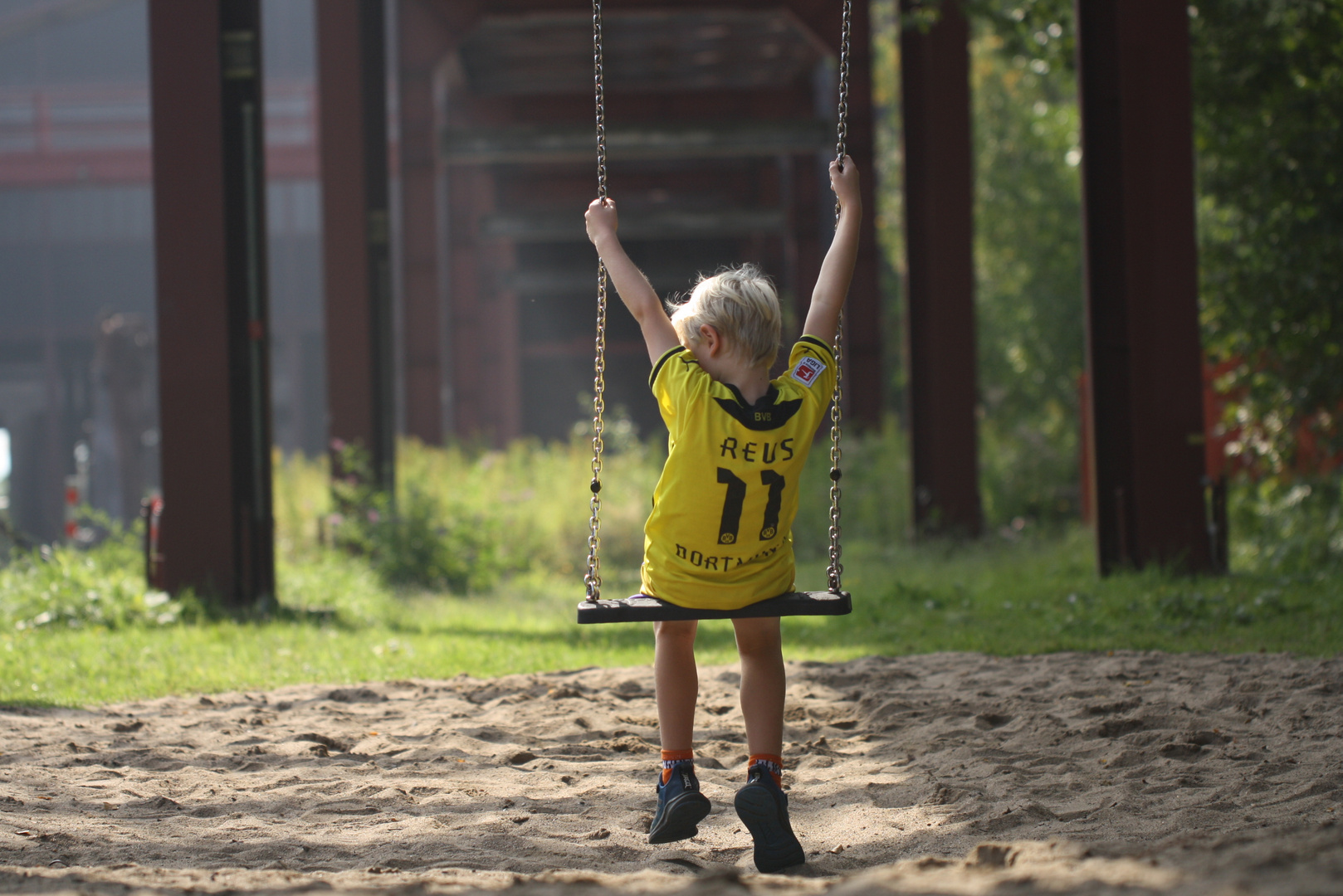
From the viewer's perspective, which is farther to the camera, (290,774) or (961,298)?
(961,298)

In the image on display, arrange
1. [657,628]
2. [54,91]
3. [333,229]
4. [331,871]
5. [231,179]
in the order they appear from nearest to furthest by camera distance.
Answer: [331,871] < [657,628] < [231,179] < [333,229] < [54,91]

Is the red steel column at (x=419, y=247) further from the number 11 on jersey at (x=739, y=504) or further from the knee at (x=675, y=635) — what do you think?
the number 11 on jersey at (x=739, y=504)

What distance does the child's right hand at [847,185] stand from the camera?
3.85 metres

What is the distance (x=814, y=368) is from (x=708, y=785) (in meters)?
1.52

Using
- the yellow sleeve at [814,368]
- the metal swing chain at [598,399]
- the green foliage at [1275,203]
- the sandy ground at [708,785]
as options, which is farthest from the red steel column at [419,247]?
the yellow sleeve at [814,368]

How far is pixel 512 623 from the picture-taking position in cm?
845

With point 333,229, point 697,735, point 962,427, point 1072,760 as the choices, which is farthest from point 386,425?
point 1072,760

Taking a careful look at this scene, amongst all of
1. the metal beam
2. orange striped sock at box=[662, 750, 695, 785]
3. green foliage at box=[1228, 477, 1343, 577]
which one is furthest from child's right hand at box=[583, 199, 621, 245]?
the metal beam

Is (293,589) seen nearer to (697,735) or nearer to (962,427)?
(697,735)

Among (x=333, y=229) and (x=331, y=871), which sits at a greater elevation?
(x=333, y=229)

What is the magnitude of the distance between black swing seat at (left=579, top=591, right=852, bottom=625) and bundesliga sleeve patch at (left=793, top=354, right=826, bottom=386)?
572 millimetres

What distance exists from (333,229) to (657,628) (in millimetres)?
9629

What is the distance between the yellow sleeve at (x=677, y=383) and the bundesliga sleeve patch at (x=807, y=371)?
256 millimetres

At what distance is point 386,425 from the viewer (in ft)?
40.3
